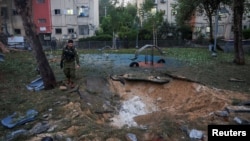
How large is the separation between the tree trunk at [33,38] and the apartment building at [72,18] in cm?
3198

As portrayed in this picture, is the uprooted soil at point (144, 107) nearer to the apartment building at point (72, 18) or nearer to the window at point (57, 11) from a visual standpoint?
the apartment building at point (72, 18)

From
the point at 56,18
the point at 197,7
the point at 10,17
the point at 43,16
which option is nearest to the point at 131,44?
the point at 197,7

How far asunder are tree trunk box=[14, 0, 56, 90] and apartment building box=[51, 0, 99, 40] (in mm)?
31981

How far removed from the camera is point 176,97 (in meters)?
10.3

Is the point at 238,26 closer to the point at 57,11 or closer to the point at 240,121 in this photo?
the point at 240,121

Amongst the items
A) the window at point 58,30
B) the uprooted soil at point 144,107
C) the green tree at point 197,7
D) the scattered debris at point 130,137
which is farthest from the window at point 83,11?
the scattered debris at point 130,137

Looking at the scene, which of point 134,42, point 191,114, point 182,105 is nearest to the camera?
point 191,114

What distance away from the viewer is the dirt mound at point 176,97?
28.7 feet

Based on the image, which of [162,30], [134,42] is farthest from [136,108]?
[162,30]

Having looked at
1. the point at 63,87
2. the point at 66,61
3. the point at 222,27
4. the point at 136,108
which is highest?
the point at 222,27

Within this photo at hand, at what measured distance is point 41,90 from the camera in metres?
10.6

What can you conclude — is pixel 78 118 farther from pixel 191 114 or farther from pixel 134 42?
pixel 134 42

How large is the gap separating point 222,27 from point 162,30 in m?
10.0

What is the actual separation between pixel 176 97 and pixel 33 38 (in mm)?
5779
